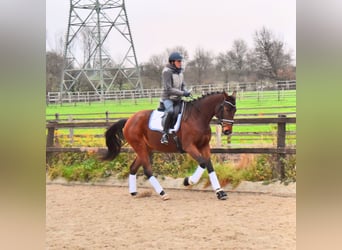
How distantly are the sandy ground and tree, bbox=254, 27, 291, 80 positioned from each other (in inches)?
29.0

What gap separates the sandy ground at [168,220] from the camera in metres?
2.26

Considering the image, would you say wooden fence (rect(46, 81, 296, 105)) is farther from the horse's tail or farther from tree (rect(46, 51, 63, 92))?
the horse's tail

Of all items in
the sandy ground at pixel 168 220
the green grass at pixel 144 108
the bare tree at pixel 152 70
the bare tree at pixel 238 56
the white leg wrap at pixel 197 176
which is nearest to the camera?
the sandy ground at pixel 168 220

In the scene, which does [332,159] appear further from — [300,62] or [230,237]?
[230,237]

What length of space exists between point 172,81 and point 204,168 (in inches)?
24.1

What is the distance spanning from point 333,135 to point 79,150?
2214 mm

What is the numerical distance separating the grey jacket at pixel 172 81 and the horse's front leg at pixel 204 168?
394 mm

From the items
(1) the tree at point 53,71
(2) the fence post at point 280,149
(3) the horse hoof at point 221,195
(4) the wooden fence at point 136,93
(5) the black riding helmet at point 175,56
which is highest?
(5) the black riding helmet at point 175,56

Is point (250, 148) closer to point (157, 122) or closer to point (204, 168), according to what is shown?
point (204, 168)

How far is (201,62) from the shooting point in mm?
2578

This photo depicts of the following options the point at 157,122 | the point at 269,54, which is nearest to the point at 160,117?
the point at 157,122

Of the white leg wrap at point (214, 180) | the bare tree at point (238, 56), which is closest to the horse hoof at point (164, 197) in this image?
the white leg wrap at point (214, 180)

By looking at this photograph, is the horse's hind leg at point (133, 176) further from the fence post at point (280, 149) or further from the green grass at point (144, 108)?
the fence post at point (280, 149)

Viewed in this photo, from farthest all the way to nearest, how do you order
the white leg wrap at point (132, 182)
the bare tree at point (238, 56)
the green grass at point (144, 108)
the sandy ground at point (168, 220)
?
the white leg wrap at point (132, 182) < the green grass at point (144, 108) < the bare tree at point (238, 56) < the sandy ground at point (168, 220)
